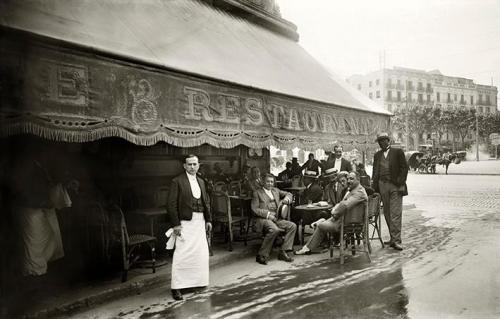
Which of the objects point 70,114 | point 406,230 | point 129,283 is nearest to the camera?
point 70,114

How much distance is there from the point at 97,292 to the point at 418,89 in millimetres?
73968

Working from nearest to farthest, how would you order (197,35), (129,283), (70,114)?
(70,114)
(129,283)
(197,35)

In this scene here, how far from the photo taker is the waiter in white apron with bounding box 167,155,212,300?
4941mm

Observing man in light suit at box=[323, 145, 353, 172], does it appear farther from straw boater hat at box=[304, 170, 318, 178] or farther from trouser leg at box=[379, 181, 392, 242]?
trouser leg at box=[379, 181, 392, 242]

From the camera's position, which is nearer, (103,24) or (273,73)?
(103,24)

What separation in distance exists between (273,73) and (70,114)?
4.16 m

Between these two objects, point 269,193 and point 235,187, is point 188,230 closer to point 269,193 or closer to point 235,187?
point 269,193

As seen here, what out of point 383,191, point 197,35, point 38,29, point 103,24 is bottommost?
point 383,191

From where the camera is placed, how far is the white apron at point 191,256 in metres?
4.92

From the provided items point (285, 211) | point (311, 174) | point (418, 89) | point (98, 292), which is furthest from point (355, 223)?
point (418, 89)

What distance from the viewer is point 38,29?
371cm

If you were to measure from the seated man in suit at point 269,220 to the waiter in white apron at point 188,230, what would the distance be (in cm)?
156

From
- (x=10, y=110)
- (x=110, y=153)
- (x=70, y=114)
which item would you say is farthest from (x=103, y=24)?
(x=110, y=153)

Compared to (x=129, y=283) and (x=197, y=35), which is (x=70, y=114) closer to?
(x=129, y=283)
